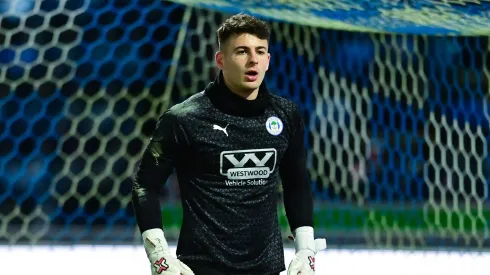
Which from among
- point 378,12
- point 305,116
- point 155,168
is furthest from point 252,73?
point 305,116

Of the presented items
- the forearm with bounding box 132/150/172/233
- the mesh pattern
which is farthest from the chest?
the mesh pattern

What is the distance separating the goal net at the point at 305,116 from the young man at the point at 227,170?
350cm

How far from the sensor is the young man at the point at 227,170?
2430 millimetres

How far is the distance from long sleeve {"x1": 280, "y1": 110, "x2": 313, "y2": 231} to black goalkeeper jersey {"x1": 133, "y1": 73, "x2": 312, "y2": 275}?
0.08 m

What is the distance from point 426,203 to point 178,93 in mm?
2196

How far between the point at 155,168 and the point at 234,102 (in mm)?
307

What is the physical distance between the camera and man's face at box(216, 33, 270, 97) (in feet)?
7.89

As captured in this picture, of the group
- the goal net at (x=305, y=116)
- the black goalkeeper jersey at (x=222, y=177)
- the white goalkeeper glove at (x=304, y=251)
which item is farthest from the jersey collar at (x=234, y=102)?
the goal net at (x=305, y=116)

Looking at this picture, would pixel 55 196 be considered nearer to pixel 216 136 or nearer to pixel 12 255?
pixel 12 255

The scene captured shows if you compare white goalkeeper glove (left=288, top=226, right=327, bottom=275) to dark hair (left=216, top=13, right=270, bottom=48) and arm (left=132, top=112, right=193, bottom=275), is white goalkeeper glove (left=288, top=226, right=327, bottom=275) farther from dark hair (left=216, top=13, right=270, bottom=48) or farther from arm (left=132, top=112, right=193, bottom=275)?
dark hair (left=216, top=13, right=270, bottom=48)

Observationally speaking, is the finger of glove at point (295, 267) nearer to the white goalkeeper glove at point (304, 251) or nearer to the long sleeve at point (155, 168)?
the white goalkeeper glove at point (304, 251)

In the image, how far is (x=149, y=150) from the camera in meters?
2.46

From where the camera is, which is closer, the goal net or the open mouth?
the open mouth

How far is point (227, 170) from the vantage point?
2465mm
